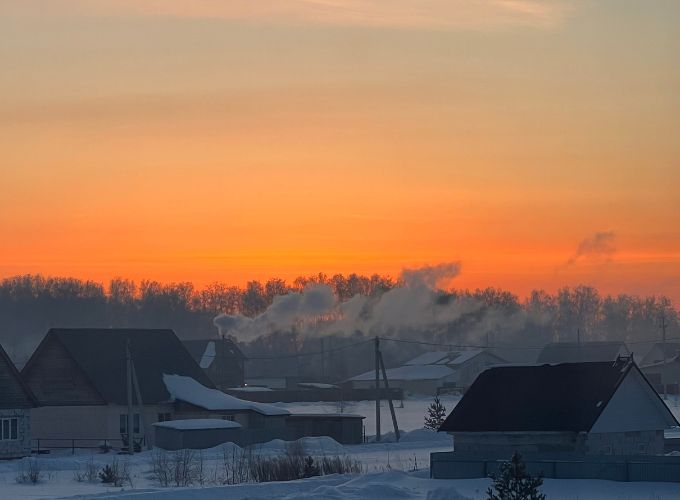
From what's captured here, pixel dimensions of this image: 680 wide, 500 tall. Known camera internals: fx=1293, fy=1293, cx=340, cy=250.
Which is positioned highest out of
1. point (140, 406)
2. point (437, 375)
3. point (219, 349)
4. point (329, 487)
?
point (219, 349)

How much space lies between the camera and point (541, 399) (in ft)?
161

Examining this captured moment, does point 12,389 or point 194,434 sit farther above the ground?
point 12,389

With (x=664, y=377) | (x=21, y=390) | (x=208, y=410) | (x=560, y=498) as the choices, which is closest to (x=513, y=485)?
(x=560, y=498)

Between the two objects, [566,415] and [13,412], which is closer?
[566,415]

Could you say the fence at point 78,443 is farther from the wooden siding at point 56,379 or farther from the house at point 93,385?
the wooden siding at point 56,379

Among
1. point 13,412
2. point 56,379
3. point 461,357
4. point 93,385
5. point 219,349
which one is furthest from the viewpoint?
point 461,357

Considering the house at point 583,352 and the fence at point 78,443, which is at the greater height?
the house at point 583,352

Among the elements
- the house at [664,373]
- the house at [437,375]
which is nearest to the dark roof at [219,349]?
the house at [437,375]

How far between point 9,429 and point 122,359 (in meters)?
11.6

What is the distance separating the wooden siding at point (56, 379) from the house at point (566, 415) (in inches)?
888

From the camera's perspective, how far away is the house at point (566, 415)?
154 feet

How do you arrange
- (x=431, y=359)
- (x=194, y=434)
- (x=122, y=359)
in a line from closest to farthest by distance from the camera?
(x=194, y=434) < (x=122, y=359) < (x=431, y=359)

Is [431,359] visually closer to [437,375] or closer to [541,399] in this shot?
[437,375]

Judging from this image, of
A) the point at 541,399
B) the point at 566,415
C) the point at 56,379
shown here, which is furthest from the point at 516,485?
the point at 56,379
